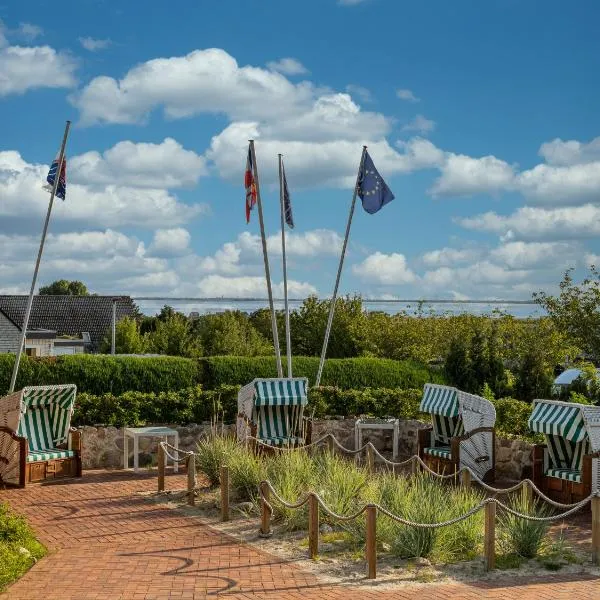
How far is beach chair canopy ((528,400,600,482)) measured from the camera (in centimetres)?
1194

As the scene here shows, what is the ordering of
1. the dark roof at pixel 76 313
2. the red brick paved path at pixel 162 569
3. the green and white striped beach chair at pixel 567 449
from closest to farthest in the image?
the red brick paved path at pixel 162 569, the green and white striped beach chair at pixel 567 449, the dark roof at pixel 76 313

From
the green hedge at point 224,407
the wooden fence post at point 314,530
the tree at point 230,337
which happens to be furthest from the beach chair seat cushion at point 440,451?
the tree at point 230,337

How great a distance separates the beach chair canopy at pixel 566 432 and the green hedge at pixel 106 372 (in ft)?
25.1

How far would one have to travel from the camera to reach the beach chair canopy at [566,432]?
11.9 m

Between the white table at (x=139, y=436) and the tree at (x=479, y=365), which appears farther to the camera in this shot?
the tree at (x=479, y=365)

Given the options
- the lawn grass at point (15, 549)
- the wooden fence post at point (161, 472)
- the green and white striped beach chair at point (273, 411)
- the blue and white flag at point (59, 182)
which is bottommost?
the lawn grass at point (15, 549)

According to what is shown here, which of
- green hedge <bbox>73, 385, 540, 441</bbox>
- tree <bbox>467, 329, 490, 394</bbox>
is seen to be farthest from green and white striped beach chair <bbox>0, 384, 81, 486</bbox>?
tree <bbox>467, 329, 490, 394</bbox>

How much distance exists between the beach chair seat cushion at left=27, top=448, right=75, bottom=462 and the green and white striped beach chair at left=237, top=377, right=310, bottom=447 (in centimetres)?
283

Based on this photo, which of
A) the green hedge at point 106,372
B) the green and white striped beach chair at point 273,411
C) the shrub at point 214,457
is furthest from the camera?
the green hedge at point 106,372

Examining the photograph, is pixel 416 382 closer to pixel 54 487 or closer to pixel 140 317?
pixel 54 487

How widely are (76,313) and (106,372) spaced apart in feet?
129

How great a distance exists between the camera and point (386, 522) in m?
9.57

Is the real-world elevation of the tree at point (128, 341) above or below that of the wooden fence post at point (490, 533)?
above

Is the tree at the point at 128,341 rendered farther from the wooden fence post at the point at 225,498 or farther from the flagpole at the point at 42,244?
the wooden fence post at the point at 225,498
